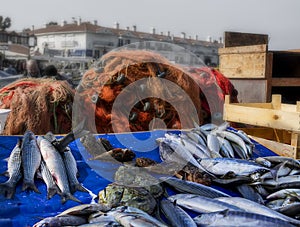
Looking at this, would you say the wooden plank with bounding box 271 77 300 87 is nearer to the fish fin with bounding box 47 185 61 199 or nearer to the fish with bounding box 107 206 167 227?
the fish fin with bounding box 47 185 61 199

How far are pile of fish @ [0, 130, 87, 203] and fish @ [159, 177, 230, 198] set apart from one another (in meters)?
0.85

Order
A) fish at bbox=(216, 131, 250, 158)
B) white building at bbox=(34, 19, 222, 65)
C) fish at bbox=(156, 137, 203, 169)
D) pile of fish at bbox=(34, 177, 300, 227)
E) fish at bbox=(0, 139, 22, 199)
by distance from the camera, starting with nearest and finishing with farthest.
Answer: pile of fish at bbox=(34, 177, 300, 227) < fish at bbox=(0, 139, 22, 199) < fish at bbox=(156, 137, 203, 169) < fish at bbox=(216, 131, 250, 158) < white building at bbox=(34, 19, 222, 65)

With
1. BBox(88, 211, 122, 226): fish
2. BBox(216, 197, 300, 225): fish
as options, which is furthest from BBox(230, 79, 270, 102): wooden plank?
BBox(88, 211, 122, 226): fish

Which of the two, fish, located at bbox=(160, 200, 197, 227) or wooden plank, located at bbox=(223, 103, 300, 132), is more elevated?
wooden plank, located at bbox=(223, 103, 300, 132)

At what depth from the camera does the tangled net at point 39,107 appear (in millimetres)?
6367

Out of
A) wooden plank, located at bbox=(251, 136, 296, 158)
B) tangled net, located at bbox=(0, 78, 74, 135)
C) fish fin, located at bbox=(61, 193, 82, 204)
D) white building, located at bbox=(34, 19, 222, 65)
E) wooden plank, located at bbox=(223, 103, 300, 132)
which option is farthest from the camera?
white building, located at bbox=(34, 19, 222, 65)

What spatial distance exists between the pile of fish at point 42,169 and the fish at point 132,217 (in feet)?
2.10

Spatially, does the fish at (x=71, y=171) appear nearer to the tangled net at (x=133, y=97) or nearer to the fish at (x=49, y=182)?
the fish at (x=49, y=182)

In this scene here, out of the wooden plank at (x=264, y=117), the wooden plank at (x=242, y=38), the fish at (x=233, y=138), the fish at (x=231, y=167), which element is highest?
the wooden plank at (x=242, y=38)

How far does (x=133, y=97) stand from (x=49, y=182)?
310cm

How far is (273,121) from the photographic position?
5.95 meters

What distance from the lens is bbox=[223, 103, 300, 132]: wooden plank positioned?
221 inches

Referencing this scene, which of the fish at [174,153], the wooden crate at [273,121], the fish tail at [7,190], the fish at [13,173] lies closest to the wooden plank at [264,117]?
the wooden crate at [273,121]

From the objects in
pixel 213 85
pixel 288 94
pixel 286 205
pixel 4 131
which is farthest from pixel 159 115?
pixel 288 94
